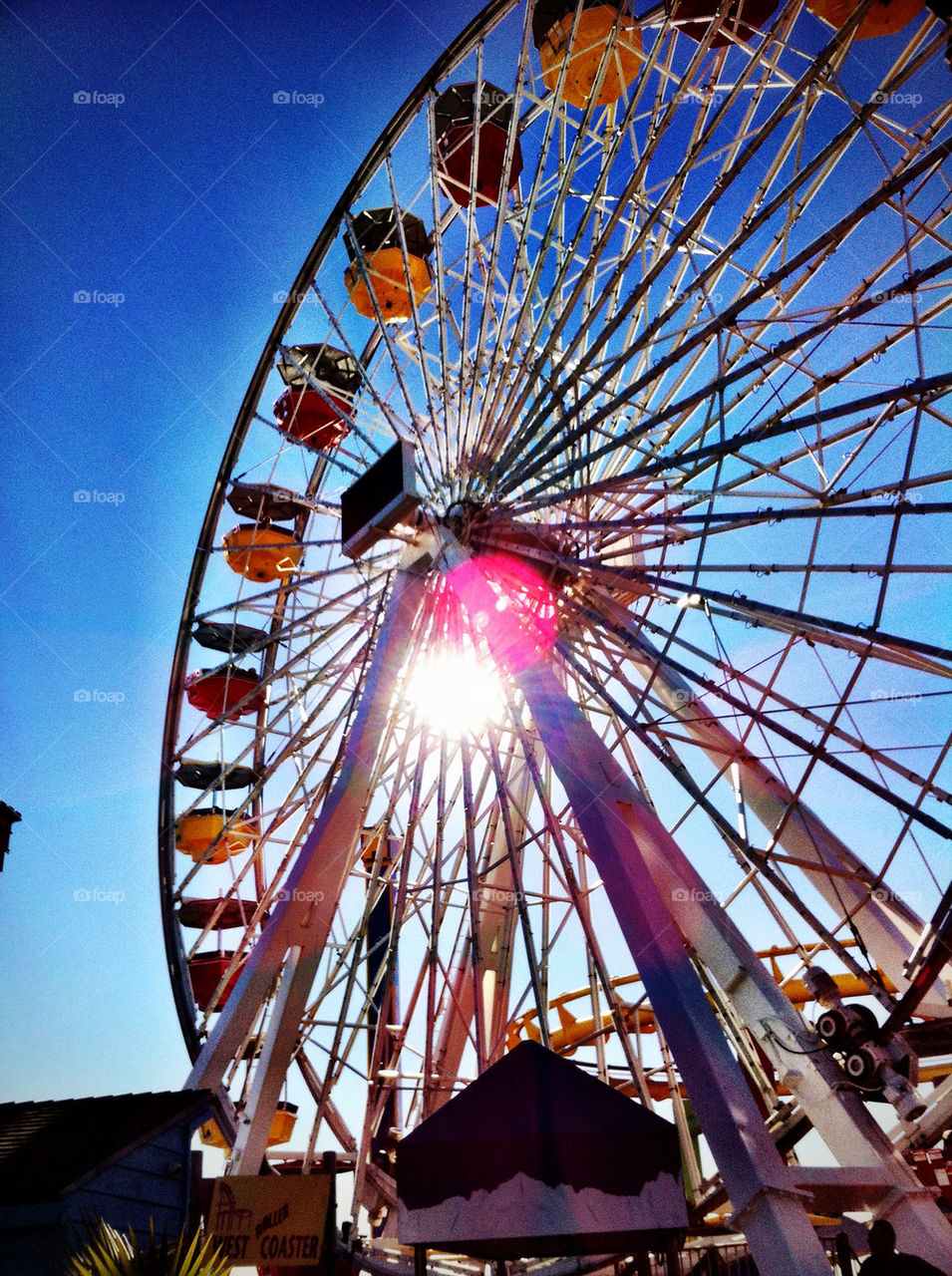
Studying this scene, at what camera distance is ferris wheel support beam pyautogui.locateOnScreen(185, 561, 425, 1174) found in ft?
25.6

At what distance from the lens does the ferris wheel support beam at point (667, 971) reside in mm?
4855

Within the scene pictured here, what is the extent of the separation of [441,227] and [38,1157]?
1118 cm

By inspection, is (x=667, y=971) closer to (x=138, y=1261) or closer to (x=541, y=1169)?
(x=541, y=1169)

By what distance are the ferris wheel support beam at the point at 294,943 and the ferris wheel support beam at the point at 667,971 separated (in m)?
1.77

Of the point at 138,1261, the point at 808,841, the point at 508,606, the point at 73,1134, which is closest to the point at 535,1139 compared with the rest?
the point at 138,1261

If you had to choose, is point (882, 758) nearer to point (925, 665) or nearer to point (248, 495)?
point (925, 665)

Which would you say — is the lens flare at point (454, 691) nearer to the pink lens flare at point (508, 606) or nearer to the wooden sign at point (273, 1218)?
the pink lens flare at point (508, 606)

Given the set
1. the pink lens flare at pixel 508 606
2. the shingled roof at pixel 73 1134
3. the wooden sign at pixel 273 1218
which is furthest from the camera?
the pink lens flare at pixel 508 606

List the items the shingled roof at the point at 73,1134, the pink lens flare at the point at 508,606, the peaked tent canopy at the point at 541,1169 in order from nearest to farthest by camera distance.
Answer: the peaked tent canopy at the point at 541,1169 < the shingled roof at the point at 73,1134 < the pink lens flare at the point at 508,606

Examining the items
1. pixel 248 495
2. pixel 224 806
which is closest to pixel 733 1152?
pixel 224 806

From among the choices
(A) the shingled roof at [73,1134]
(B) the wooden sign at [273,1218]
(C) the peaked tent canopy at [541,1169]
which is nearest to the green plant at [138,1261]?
(B) the wooden sign at [273,1218]

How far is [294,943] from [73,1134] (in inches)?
99.5

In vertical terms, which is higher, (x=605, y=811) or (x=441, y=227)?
(x=441, y=227)

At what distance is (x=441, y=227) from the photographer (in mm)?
12406
